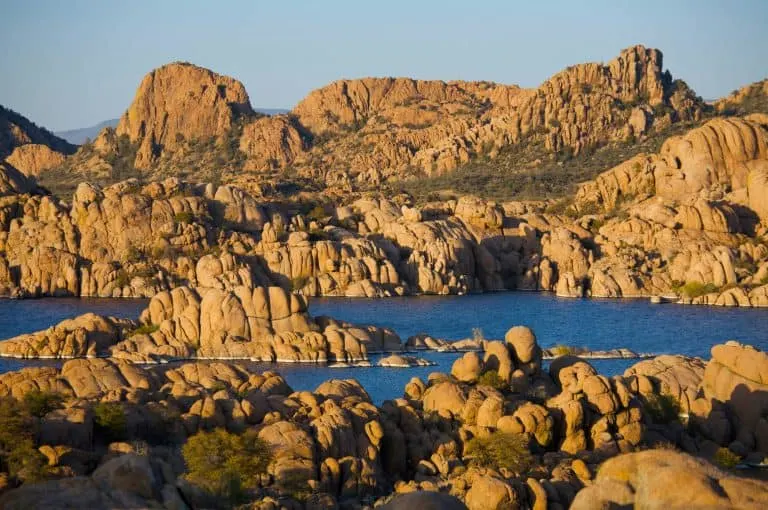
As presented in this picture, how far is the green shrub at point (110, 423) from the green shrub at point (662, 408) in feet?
64.6

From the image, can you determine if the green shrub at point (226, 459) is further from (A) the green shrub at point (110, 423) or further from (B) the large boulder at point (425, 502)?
(B) the large boulder at point (425, 502)

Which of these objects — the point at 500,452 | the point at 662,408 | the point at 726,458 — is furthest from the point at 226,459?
the point at 662,408

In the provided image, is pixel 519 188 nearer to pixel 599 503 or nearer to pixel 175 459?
pixel 175 459

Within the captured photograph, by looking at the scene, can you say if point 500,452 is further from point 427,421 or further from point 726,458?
point 726,458

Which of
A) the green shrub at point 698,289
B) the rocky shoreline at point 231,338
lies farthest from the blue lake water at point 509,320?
the green shrub at point 698,289

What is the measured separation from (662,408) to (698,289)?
189ft

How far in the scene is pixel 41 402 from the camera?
44.5 m

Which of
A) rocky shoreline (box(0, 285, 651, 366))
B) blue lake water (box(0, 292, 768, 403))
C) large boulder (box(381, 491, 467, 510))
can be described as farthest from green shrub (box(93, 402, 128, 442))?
rocky shoreline (box(0, 285, 651, 366))

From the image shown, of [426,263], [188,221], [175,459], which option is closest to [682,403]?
[175,459]

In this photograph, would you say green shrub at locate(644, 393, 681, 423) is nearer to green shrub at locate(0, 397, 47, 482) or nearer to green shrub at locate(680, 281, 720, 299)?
green shrub at locate(0, 397, 47, 482)

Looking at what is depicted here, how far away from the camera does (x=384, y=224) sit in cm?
12975

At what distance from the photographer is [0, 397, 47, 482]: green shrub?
35.2 meters

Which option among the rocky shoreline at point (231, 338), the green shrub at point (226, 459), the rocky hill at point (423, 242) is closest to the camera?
the green shrub at point (226, 459)

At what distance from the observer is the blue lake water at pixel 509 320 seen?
74.9m
